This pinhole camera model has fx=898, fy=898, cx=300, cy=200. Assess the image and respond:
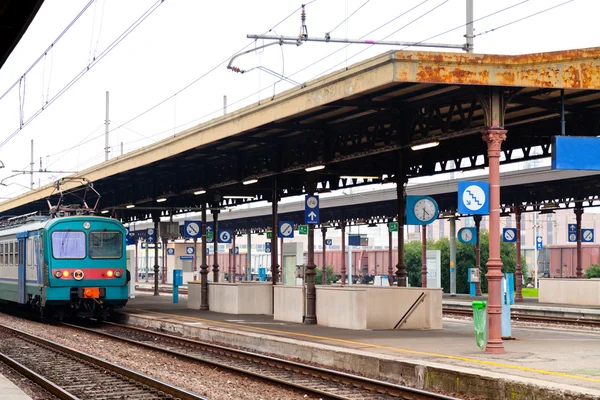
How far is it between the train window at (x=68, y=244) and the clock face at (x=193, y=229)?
996 centimetres

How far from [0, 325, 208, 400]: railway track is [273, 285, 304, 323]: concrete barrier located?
659 cm

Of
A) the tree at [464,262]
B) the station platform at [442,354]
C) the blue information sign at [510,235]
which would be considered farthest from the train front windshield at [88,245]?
the tree at [464,262]

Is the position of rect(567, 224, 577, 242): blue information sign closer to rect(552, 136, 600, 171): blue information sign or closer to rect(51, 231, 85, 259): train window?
rect(51, 231, 85, 259): train window

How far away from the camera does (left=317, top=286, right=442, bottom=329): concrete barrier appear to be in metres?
20.7

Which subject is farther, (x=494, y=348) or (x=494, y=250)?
(x=494, y=250)

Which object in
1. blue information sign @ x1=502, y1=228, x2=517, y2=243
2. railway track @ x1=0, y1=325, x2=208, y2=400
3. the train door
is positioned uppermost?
blue information sign @ x1=502, y1=228, x2=517, y2=243

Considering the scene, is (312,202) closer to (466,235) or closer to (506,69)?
(506,69)

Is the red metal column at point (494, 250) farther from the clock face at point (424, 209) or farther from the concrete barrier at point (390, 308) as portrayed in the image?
the clock face at point (424, 209)

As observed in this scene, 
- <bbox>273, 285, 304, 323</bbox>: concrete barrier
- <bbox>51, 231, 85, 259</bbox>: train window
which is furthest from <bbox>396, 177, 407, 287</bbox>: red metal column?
<bbox>51, 231, 85, 259</bbox>: train window

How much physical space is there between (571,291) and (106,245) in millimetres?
18867

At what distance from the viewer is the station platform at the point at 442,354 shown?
1159 centimetres

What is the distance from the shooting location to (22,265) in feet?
93.0

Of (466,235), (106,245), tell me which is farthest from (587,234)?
(106,245)

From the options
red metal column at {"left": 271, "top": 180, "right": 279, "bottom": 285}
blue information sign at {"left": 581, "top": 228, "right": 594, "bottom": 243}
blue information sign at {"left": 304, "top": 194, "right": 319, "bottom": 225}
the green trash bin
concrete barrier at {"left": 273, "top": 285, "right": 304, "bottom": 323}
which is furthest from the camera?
blue information sign at {"left": 581, "top": 228, "right": 594, "bottom": 243}
